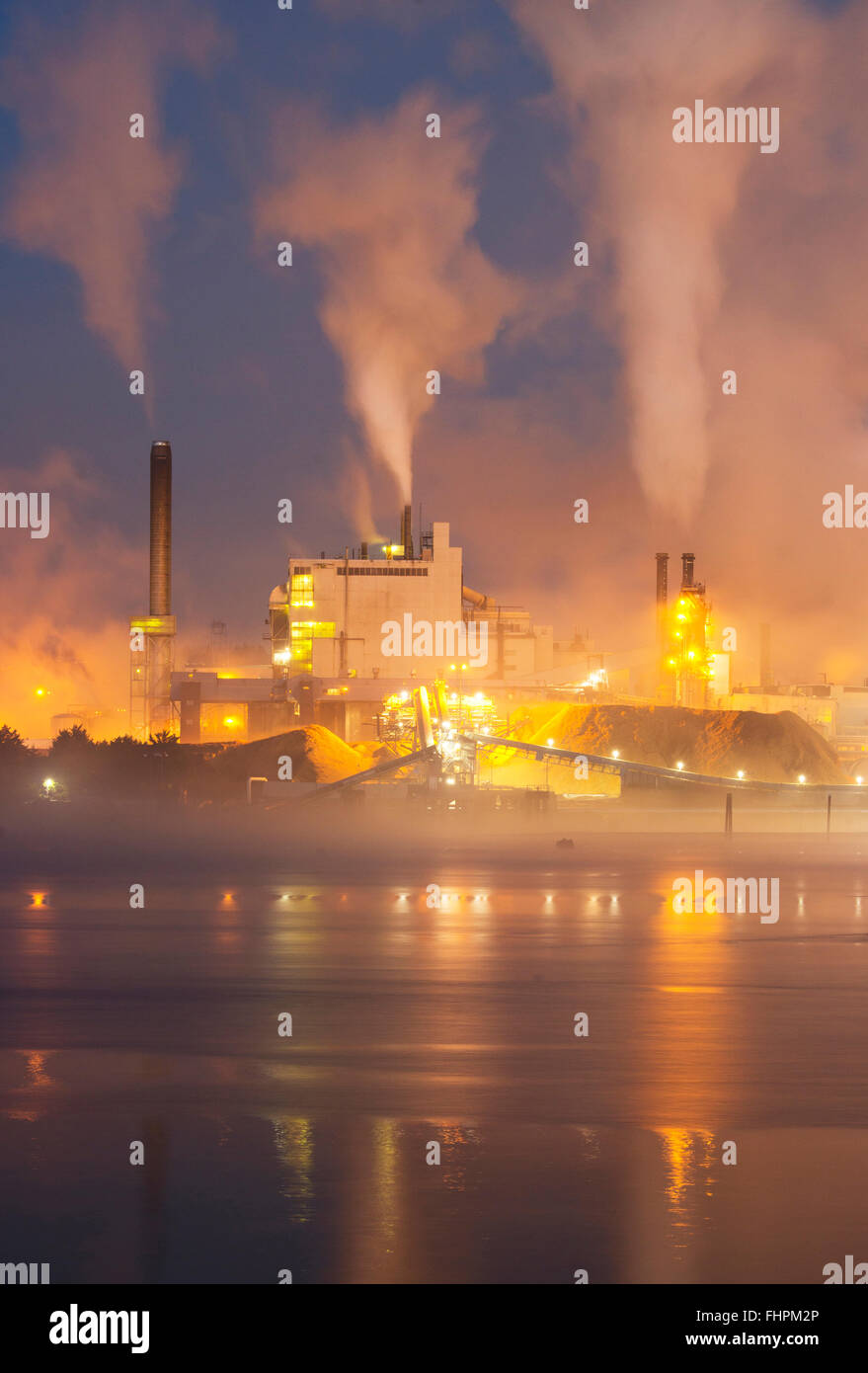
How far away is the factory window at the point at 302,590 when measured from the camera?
13438cm

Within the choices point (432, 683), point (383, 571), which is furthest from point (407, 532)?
point (432, 683)

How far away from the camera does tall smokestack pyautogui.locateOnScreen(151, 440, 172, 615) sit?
12218 centimetres

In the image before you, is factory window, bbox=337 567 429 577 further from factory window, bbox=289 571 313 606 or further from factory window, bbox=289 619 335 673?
factory window, bbox=289 619 335 673

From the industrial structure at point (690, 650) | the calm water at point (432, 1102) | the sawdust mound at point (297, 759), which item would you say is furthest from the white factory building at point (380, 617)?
the calm water at point (432, 1102)

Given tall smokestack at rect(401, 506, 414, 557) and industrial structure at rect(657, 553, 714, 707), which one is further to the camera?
tall smokestack at rect(401, 506, 414, 557)

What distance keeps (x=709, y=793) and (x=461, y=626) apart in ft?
190

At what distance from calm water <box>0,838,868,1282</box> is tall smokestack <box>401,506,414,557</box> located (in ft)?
388

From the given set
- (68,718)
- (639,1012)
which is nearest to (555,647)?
(68,718)

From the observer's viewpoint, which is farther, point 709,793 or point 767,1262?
point 709,793

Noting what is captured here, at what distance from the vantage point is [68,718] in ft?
498

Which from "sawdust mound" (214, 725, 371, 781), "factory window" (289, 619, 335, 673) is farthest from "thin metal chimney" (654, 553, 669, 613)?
"sawdust mound" (214, 725, 371, 781)

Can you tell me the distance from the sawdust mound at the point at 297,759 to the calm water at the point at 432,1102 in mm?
59432

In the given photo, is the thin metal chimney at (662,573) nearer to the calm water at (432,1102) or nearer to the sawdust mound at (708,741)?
the sawdust mound at (708,741)

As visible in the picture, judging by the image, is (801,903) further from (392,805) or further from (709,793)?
(709,793)
